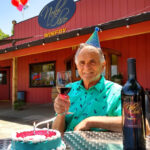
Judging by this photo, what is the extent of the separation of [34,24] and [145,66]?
695 centimetres

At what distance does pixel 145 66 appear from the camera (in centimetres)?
595

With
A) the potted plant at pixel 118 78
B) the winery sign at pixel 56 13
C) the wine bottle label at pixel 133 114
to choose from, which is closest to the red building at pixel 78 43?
the winery sign at pixel 56 13

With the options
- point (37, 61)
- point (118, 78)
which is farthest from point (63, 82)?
point (37, 61)

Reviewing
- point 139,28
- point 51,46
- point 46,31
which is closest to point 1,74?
point 46,31

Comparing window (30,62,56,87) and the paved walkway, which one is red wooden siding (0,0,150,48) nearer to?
window (30,62,56,87)

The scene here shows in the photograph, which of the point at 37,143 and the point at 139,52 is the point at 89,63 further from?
the point at 139,52

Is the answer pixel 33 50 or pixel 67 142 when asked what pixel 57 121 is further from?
pixel 33 50

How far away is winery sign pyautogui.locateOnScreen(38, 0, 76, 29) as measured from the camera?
832 centimetres

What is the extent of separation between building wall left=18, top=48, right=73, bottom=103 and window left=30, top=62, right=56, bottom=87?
0.23m

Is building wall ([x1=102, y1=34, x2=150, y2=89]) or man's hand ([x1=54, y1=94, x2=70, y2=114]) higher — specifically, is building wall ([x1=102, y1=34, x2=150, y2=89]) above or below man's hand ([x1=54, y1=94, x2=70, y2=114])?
above

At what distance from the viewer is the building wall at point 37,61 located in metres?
8.80

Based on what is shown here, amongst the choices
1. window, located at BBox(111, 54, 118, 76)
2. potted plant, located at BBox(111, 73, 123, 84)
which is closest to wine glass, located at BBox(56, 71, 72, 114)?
potted plant, located at BBox(111, 73, 123, 84)

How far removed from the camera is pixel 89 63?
5.23 ft

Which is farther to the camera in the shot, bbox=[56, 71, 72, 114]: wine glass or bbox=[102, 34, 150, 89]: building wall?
bbox=[102, 34, 150, 89]: building wall
